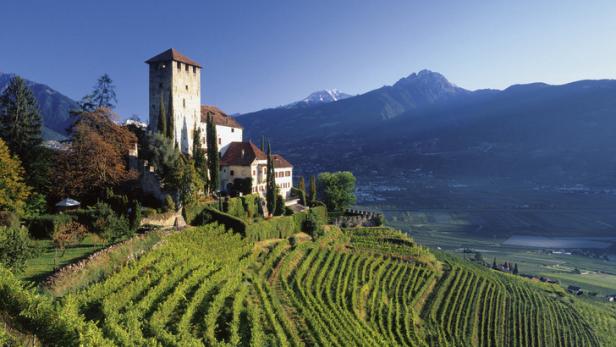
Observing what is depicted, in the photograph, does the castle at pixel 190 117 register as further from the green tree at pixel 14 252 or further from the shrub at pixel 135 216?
the green tree at pixel 14 252

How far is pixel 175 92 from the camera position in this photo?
164 ft

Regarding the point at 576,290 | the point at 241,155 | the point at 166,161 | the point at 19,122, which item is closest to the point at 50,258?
the point at 166,161

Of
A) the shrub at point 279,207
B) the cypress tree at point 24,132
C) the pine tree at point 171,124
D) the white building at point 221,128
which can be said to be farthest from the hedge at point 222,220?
the white building at point 221,128

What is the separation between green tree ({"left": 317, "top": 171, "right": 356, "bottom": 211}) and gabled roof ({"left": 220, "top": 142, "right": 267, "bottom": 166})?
19.4m

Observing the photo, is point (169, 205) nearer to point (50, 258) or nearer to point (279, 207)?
point (50, 258)

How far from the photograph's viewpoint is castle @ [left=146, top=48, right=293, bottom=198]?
49.8m

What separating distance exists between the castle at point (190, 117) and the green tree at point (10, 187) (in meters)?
16.5

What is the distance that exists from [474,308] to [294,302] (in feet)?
78.6

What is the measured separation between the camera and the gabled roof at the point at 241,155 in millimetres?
54778

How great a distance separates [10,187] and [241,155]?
27.7 m

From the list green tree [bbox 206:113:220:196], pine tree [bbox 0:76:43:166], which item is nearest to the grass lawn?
pine tree [bbox 0:76:43:166]

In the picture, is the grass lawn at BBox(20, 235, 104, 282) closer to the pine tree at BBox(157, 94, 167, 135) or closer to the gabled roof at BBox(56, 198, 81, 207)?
the gabled roof at BBox(56, 198, 81, 207)

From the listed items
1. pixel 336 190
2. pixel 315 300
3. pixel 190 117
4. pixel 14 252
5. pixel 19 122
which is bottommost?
pixel 315 300

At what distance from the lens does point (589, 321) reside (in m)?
52.3
